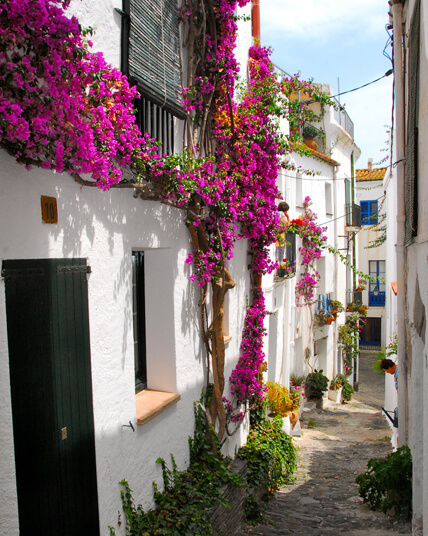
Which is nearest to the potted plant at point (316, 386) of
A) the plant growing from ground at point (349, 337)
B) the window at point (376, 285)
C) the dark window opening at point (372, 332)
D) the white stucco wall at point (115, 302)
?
the plant growing from ground at point (349, 337)

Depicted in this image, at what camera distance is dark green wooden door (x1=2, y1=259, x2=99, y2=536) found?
3334mm

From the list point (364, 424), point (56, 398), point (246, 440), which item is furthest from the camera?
point (364, 424)

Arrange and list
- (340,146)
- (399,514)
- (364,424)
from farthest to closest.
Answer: (340,146), (364,424), (399,514)

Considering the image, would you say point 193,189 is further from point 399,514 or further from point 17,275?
point 399,514

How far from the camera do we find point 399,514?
6.45m

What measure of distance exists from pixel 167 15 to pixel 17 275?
13.0 feet

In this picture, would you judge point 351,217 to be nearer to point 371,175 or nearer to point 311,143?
point 311,143

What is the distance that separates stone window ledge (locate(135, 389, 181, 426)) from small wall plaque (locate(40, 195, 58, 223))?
219 centimetres

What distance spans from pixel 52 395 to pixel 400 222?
223 inches

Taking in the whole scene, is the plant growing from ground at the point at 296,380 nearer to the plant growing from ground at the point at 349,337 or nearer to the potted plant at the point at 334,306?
the potted plant at the point at 334,306

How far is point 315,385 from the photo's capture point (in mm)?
15641

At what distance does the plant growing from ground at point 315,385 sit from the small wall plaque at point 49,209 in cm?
1328

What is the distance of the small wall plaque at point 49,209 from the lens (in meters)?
3.58

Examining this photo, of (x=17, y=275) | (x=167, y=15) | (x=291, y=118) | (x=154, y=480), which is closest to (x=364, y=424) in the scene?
(x=291, y=118)
